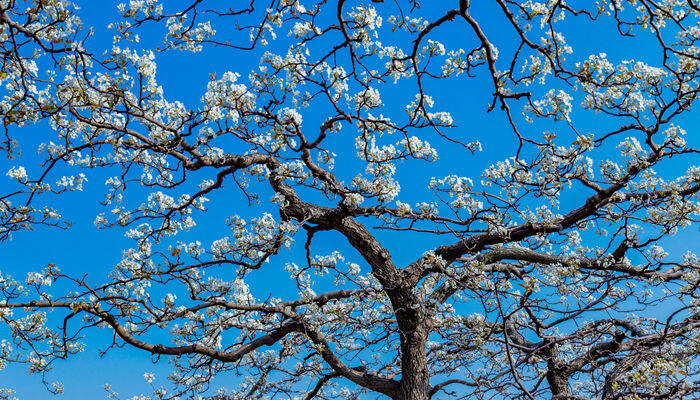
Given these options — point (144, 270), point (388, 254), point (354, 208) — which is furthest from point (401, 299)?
point (144, 270)

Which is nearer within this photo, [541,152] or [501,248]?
[541,152]

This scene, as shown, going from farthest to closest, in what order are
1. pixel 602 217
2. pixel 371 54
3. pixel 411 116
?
pixel 602 217
pixel 411 116
pixel 371 54

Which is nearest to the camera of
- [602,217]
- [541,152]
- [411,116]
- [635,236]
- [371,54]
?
[371,54]

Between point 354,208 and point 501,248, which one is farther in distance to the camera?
point 501,248

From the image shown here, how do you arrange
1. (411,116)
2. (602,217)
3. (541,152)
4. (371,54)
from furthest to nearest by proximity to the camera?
(602,217) < (541,152) < (411,116) < (371,54)

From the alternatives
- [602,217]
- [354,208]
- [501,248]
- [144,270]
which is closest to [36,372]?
[144,270]

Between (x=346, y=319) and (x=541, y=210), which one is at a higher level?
(x=541, y=210)

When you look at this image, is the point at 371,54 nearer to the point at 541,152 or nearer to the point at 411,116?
the point at 411,116

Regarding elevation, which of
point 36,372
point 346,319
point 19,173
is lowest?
point 36,372

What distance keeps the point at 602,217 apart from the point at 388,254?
321 cm

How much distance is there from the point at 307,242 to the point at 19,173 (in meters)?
Answer: 4.11

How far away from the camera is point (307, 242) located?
8.55 m

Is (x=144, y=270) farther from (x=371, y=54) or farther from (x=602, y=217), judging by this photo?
(x=602, y=217)

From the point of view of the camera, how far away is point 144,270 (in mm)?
6988
